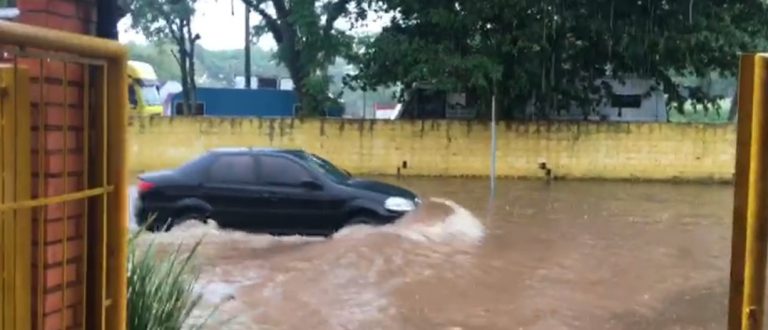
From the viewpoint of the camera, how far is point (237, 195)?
12.8m

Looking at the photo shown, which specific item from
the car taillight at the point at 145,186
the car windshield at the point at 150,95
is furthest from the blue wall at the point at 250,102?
the car taillight at the point at 145,186

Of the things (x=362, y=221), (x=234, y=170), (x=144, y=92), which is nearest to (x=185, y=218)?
(x=234, y=170)

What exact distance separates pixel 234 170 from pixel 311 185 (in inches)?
46.0

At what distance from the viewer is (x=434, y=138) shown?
25.1 metres

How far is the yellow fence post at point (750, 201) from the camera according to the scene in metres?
2.91

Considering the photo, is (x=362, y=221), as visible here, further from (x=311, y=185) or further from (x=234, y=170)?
(x=234, y=170)

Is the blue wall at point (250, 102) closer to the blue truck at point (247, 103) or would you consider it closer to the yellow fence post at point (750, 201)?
the blue truck at point (247, 103)

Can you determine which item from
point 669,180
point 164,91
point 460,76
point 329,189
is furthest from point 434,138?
point 164,91

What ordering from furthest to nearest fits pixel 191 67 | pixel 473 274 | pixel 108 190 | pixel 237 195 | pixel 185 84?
pixel 191 67, pixel 185 84, pixel 237 195, pixel 473 274, pixel 108 190

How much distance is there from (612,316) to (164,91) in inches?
1586

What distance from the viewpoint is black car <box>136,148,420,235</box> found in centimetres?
1237

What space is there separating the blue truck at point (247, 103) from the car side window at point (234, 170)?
22.8 meters

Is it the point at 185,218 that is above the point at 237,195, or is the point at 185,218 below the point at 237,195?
below

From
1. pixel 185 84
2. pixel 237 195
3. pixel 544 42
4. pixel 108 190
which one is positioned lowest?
pixel 237 195
